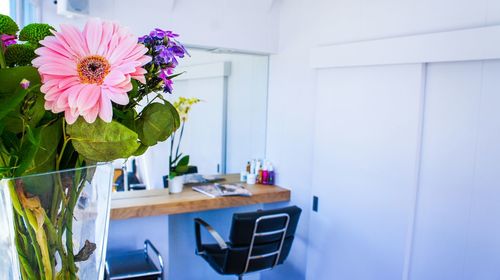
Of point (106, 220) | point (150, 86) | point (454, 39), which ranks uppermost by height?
point (454, 39)

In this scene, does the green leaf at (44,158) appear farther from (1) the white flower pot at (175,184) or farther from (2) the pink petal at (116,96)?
(1) the white flower pot at (175,184)

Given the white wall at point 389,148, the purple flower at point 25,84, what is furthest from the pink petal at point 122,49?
the white wall at point 389,148

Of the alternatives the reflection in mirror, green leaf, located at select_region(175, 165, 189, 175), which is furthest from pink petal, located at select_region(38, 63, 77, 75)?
green leaf, located at select_region(175, 165, 189, 175)

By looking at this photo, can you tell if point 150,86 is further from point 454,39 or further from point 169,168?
point 169,168

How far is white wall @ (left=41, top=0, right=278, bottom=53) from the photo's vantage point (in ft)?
7.94

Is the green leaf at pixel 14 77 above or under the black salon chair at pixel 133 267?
above

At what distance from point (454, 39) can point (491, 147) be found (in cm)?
54

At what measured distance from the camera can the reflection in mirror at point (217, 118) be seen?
9.06 ft

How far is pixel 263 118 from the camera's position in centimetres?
323

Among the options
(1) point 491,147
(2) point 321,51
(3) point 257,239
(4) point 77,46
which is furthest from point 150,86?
(2) point 321,51

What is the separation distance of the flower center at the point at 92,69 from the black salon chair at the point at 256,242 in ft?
5.90

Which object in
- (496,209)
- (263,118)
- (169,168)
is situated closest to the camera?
(496,209)

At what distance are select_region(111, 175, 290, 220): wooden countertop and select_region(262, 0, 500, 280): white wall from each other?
0.71 ft

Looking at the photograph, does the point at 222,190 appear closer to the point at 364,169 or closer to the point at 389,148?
the point at 364,169
